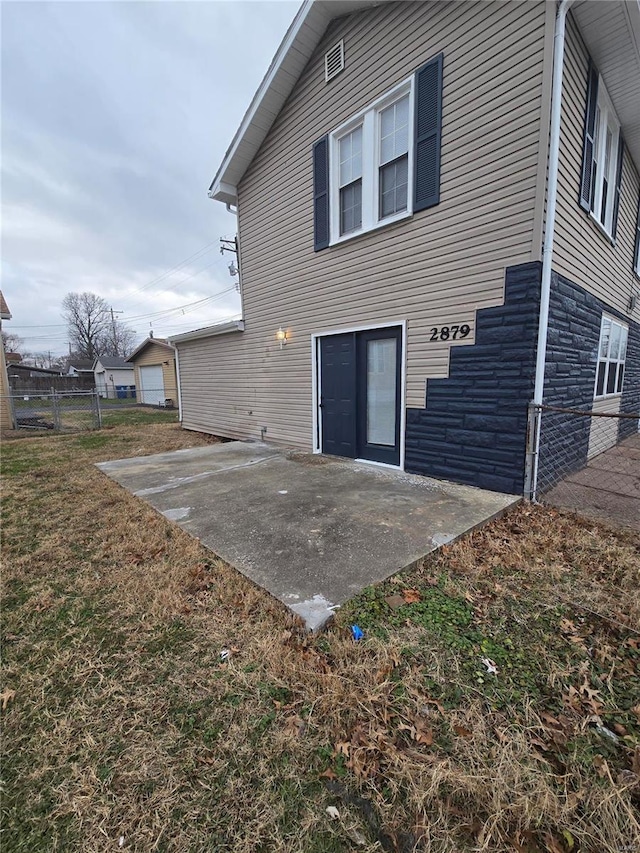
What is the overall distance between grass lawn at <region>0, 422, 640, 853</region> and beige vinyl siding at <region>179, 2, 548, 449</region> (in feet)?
10.4

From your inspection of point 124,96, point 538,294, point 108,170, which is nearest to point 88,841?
point 538,294

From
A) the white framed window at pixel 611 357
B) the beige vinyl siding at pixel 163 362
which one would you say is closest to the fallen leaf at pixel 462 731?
the white framed window at pixel 611 357

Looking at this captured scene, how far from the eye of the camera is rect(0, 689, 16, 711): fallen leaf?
5.45ft

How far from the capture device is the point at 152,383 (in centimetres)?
2356

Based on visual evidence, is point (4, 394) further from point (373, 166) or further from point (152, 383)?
point (373, 166)

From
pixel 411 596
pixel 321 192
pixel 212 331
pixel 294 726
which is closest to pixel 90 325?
pixel 212 331

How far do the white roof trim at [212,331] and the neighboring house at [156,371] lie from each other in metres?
10.1

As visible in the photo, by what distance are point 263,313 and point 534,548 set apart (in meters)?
6.66

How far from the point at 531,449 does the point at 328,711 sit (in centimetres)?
347

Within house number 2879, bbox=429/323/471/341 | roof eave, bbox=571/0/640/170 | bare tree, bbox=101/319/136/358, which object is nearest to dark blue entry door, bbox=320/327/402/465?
house number 2879, bbox=429/323/471/341

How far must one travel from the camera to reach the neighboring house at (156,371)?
2109 cm

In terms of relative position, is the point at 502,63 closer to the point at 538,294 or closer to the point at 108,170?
the point at 538,294

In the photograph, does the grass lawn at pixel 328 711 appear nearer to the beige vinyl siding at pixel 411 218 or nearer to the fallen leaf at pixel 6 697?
the fallen leaf at pixel 6 697

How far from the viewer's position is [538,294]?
382 cm
